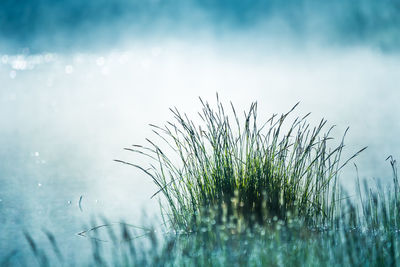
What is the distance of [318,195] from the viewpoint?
268 centimetres

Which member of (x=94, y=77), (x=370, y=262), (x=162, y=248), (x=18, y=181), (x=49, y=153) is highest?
(x=94, y=77)

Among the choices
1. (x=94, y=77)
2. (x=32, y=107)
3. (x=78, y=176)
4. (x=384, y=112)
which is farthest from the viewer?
(x=94, y=77)

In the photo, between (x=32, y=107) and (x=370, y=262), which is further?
(x=32, y=107)

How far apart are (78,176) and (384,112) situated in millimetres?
13280

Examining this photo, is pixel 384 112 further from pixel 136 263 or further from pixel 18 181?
pixel 136 263

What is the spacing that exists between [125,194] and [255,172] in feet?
9.46

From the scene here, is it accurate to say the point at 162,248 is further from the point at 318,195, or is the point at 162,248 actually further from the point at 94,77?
the point at 94,77

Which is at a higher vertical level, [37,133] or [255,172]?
[37,133]

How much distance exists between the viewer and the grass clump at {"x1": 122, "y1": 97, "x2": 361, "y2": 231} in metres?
2.54

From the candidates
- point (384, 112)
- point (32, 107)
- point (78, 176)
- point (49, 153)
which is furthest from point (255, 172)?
point (32, 107)

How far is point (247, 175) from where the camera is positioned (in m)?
2.56

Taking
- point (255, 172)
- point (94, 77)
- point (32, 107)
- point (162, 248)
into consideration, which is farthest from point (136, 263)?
point (94, 77)

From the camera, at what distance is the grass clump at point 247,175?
2.54 m

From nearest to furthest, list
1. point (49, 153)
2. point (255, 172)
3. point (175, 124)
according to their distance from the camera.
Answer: point (255, 172)
point (175, 124)
point (49, 153)
